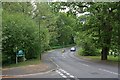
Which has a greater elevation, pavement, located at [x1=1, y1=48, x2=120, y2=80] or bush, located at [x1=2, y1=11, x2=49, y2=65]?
bush, located at [x1=2, y1=11, x2=49, y2=65]

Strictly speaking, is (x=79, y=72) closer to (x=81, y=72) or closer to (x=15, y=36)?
(x=81, y=72)

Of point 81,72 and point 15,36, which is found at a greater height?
point 15,36

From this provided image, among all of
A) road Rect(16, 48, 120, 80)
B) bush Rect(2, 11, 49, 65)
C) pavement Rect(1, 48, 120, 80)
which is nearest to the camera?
pavement Rect(1, 48, 120, 80)

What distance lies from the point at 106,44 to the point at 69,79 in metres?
24.1

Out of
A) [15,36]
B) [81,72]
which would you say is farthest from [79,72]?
[15,36]

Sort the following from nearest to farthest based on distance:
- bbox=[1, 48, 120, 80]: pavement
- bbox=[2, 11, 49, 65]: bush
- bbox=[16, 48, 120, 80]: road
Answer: bbox=[1, 48, 120, 80]: pavement, bbox=[16, 48, 120, 80]: road, bbox=[2, 11, 49, 65]: bush

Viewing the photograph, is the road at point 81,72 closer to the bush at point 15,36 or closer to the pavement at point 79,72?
the pavement at point 79,72

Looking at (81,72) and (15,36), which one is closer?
(81,72)

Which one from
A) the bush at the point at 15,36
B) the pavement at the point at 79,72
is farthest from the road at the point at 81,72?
the bush at the point at 15,36

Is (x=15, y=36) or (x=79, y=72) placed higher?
(x=15, y=36)

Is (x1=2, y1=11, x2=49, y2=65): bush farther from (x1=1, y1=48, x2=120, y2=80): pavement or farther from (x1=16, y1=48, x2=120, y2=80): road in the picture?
(x1=16, y1=48, x2=120, y2=80): road

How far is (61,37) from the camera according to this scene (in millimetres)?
128375

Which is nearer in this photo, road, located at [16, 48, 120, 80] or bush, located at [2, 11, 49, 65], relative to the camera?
road, located at [16, 48, 120, 80]

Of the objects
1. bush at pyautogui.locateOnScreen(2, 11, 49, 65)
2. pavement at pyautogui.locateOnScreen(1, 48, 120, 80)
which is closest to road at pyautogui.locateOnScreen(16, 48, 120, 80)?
pavement at pyautogui.locateOnScreen(1, 48, 120, 80)
